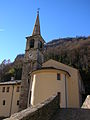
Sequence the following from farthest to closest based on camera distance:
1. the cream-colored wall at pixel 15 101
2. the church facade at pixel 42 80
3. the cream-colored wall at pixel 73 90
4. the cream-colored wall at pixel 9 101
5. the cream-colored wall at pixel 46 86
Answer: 1. the cream-colored wall at pixel 9 101
2. the cream-colored wall at pixel 15 101
3. the cream-colored wall at pixel 73 90
4. the church facade at pixel 42 80
5. the cream-colored wall at pixel 46 86

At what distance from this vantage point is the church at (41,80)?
808 inches

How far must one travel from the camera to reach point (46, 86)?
20453 mm

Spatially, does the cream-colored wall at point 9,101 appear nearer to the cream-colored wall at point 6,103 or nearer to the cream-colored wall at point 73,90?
the cream-colored wall at point 6,103

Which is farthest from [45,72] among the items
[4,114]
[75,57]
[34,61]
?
[75,57]

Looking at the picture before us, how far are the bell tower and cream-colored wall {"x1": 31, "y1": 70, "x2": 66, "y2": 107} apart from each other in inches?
184

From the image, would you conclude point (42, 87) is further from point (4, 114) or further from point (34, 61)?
point (4, 114)

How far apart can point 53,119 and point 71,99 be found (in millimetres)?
15643

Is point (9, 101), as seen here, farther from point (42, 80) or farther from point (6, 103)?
point (42, 80)

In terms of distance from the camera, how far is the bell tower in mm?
25345

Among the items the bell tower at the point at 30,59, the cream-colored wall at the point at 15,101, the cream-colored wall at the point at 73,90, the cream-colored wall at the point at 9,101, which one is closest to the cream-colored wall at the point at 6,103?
the cream-colored wall at the point at 9,101

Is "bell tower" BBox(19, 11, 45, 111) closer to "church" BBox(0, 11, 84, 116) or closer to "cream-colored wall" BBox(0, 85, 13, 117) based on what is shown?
"church" BBox(0, 11, 84, 116)

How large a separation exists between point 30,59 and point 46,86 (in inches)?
332

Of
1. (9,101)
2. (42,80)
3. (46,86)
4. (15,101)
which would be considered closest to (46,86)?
(46,86)

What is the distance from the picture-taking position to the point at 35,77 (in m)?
21.8
